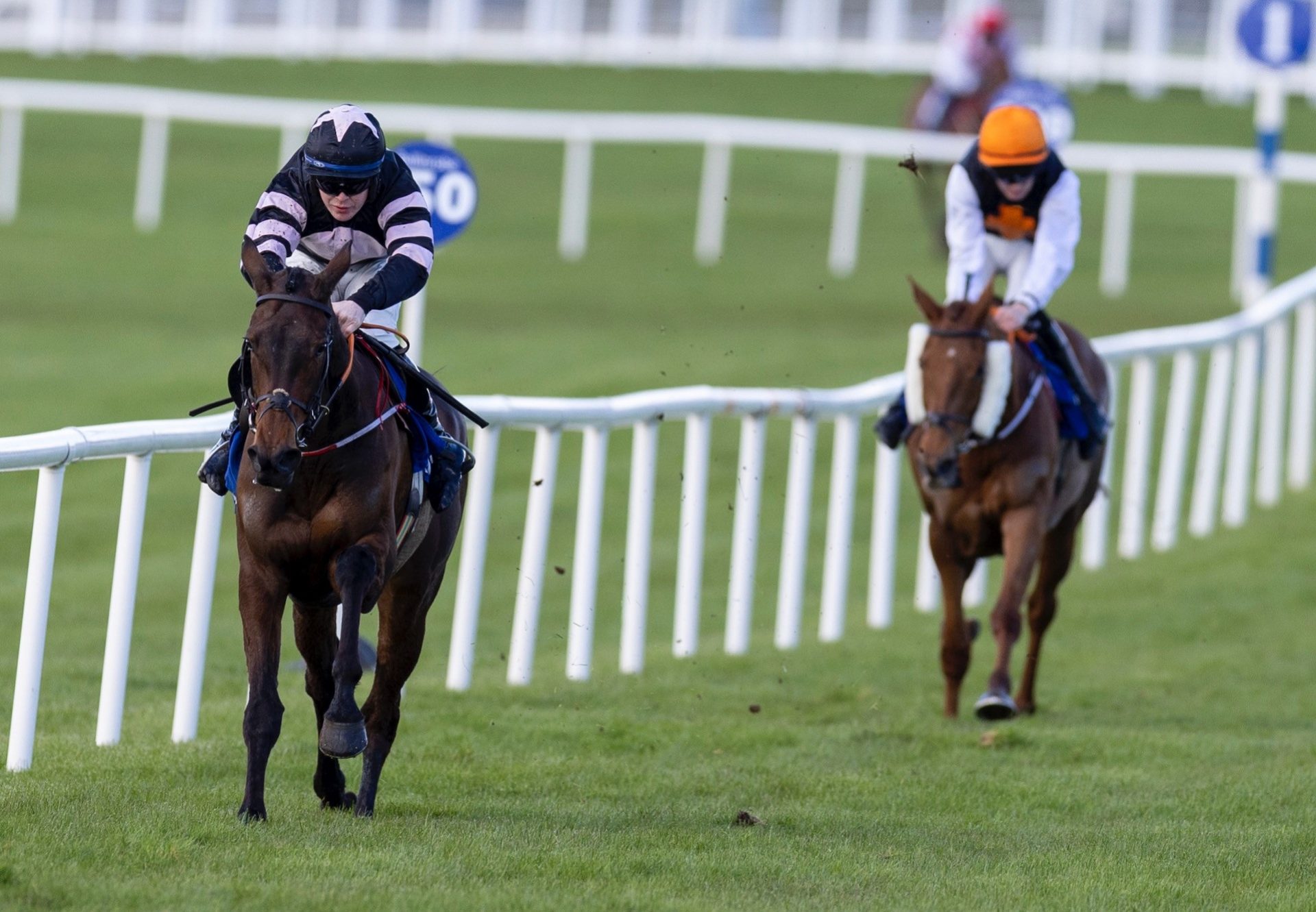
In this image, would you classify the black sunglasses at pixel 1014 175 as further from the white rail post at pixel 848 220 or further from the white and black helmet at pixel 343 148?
the white rail post at pixel 848 220

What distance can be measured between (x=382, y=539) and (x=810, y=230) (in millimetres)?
15526

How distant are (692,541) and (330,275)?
365 centimetres

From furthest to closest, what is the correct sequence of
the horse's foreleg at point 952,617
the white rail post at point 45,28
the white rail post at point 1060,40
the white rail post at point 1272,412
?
the white rail post at point 1060,40 → the white rail post at point 45,28 → the white rail post at point 1272,412 → the horse's foreleg at point 952,617

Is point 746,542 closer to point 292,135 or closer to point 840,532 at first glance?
point 840,532

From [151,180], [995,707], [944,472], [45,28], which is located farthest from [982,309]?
[45,28]

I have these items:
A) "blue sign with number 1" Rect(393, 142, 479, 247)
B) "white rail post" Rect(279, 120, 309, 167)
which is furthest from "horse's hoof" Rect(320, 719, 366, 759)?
"white rail post" Rect(279, 120, 309, 167)

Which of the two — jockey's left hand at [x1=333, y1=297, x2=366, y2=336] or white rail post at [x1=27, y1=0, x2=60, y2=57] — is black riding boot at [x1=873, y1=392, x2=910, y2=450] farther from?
white rail post at [x1=27, y1=0, x2=60, y2=57]

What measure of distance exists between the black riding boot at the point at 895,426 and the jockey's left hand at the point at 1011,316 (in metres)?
0.45

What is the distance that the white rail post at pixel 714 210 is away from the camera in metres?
19.0

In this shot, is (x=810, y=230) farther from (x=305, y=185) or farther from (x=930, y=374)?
(x=305, y=185)

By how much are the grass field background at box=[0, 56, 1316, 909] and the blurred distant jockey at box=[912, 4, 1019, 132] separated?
1258 mm

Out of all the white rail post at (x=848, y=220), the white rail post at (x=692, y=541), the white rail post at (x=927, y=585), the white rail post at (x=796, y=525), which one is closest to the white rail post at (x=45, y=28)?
the white rail post at (x=848, y=220)

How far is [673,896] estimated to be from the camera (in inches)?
191

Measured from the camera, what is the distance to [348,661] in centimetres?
533
